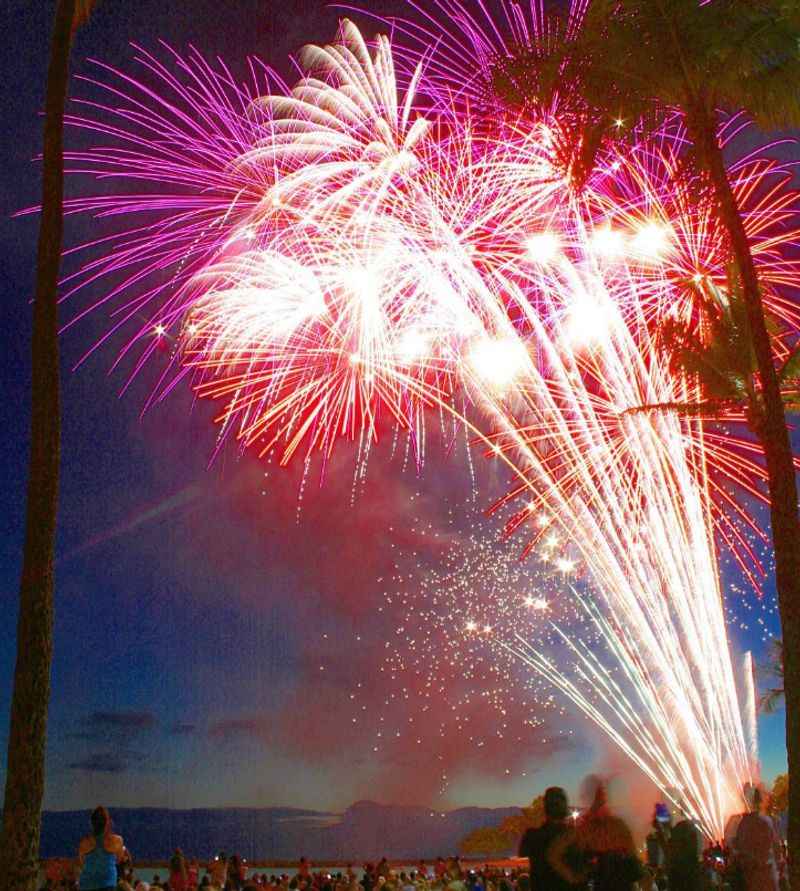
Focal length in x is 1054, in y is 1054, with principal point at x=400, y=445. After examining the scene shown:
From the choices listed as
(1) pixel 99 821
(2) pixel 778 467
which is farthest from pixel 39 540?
(2) pixel 778 467

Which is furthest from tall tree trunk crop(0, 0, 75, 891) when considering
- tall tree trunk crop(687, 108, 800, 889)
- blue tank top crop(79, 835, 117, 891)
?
tall tree trunk crop(687, 108, 800, 889)

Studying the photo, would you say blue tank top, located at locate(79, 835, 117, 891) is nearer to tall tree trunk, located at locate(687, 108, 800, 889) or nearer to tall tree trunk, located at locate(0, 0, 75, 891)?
tall tree trunk, located at locate(0, 0, 75, 891)

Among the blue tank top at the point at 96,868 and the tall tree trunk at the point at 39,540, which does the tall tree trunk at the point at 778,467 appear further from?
the tall tree trunk at the point at 39,540

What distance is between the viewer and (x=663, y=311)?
635 inches

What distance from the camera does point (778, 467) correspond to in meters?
12.4

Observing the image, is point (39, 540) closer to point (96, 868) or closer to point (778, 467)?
point (96, 868)

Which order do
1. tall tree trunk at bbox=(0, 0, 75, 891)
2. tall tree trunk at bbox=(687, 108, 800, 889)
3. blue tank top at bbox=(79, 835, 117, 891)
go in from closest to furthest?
1. blue tank top at bbox=(79, 835, 117, 891)
2. tall tree trunk at bbox=(0, 0, 75, 891)
3. tall tree trunk at bbox=(687, 108, 800, 889)

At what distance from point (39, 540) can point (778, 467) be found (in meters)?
8.24

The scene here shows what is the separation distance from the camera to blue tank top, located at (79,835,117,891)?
8516mm

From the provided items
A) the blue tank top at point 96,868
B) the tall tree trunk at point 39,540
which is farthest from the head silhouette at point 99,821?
the tall tree trunk at point 39,540

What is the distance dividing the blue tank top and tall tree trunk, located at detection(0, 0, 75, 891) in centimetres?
88

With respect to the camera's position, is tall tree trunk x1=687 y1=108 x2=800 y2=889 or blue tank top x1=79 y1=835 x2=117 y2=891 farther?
tall tree trunk x1=687 y1=108 x2=800 y2=889

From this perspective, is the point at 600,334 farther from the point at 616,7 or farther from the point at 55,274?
the point at 55,274

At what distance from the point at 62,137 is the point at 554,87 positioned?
6.28m
